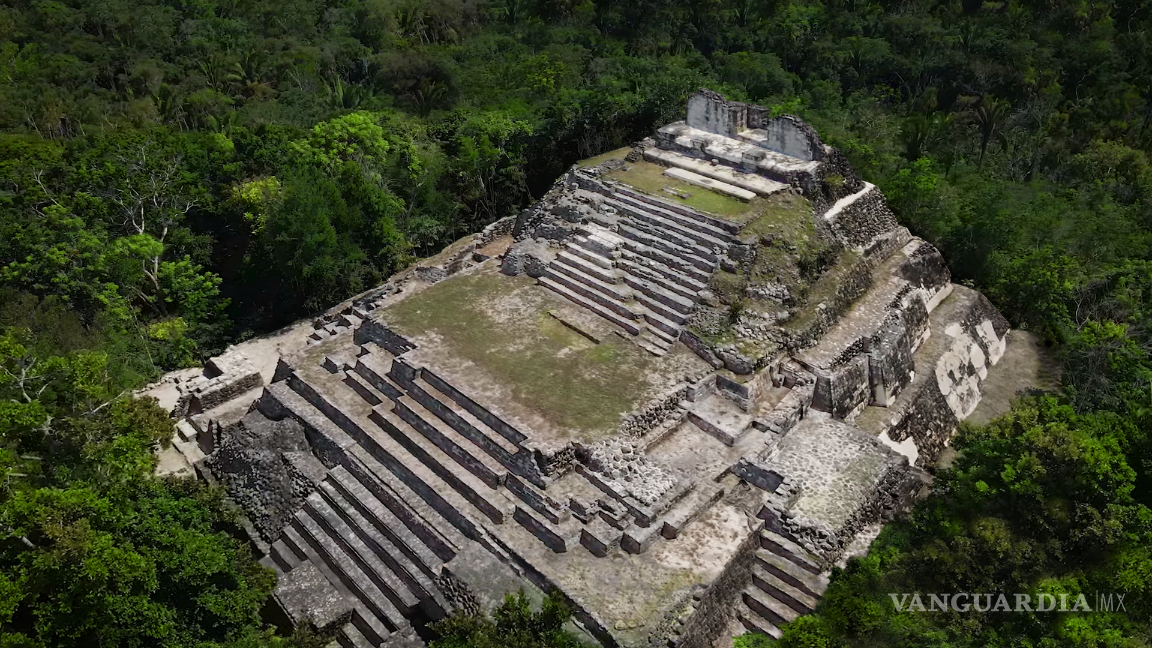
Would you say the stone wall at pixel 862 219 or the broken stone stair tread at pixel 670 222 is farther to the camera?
the stone wall at pixel 862 219

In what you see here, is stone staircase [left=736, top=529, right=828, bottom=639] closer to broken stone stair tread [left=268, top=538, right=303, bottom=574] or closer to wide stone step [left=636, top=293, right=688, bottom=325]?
wide stone step [left=636, top=293, right=688, bottom=325]

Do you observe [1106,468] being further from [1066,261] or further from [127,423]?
[127,423]

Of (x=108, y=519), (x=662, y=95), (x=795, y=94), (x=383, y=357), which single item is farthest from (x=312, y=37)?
(x=108, y=519)

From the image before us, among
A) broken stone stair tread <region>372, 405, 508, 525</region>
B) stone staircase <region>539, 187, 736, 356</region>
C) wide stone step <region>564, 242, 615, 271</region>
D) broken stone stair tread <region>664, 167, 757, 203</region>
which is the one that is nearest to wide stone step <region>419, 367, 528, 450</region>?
broken stone stair tread <region>372, 405, 508, 525</region>

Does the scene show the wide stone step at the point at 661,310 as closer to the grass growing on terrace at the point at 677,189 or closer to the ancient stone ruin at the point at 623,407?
the ancient stone ruin at the point at 623,407

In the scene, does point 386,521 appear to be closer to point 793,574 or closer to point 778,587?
point 778,587

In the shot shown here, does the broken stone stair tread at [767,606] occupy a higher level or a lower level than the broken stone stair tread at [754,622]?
higher

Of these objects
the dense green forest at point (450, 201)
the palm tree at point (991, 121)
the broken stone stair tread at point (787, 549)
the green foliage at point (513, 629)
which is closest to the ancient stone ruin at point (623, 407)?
the broken stone stair tread at point (787, 549)

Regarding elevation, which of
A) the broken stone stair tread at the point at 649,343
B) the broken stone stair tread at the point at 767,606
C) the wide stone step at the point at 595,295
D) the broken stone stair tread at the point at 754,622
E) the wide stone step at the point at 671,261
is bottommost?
the broken stone stair tread at the point at 754,622
